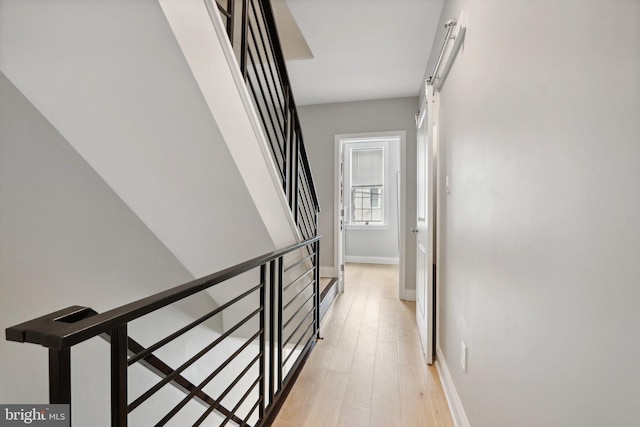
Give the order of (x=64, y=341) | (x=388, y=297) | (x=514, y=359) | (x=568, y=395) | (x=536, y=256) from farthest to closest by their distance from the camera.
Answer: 1. (x=388, y=297)
2. (x=514, y=359)
3. (x=536, y=256)
4. (x=568, y=395)
5. (x=64, y=341)

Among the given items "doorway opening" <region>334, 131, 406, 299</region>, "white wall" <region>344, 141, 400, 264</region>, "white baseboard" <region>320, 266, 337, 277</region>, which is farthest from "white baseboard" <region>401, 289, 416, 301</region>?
"white wall" <region>344, 141, 400, 264</region>

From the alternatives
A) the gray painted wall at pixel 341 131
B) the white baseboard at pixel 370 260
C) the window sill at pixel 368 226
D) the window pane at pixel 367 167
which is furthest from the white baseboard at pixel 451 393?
the window pane at pixel 367 167

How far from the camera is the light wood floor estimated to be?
170 cm

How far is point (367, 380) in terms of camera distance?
6.71 feet

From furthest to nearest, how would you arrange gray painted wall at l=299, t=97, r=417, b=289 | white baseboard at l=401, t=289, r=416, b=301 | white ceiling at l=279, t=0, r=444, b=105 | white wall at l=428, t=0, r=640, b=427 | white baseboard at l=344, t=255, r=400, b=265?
white baseboard at l=344, t=255, r=400, b=265 → gray painted wall at l=299, t=97, r=417, b=289 → white baseboard at l=401, t=289, r=416, b=301 → white ceiling at l=279, t=0, r=444, b=105 → white wall at l=428, t=0, r=640, b=427

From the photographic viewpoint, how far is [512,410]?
0.99 meters

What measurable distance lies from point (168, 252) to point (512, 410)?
7.33 feet

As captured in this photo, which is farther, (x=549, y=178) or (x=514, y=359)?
(x=514, y=359)

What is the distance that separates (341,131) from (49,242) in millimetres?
3445

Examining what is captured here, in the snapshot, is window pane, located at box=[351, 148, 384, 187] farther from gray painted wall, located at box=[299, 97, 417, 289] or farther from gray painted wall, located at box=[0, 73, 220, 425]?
gray painted wall, located at box=[0, 73, 220, 425]

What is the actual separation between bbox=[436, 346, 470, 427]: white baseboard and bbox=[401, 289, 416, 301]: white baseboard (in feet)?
5.29

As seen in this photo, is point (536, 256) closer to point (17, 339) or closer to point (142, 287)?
point (17, 339)

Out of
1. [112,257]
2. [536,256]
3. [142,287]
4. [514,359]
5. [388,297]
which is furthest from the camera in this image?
[388,297]

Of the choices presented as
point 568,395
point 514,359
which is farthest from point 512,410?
point 568,395
